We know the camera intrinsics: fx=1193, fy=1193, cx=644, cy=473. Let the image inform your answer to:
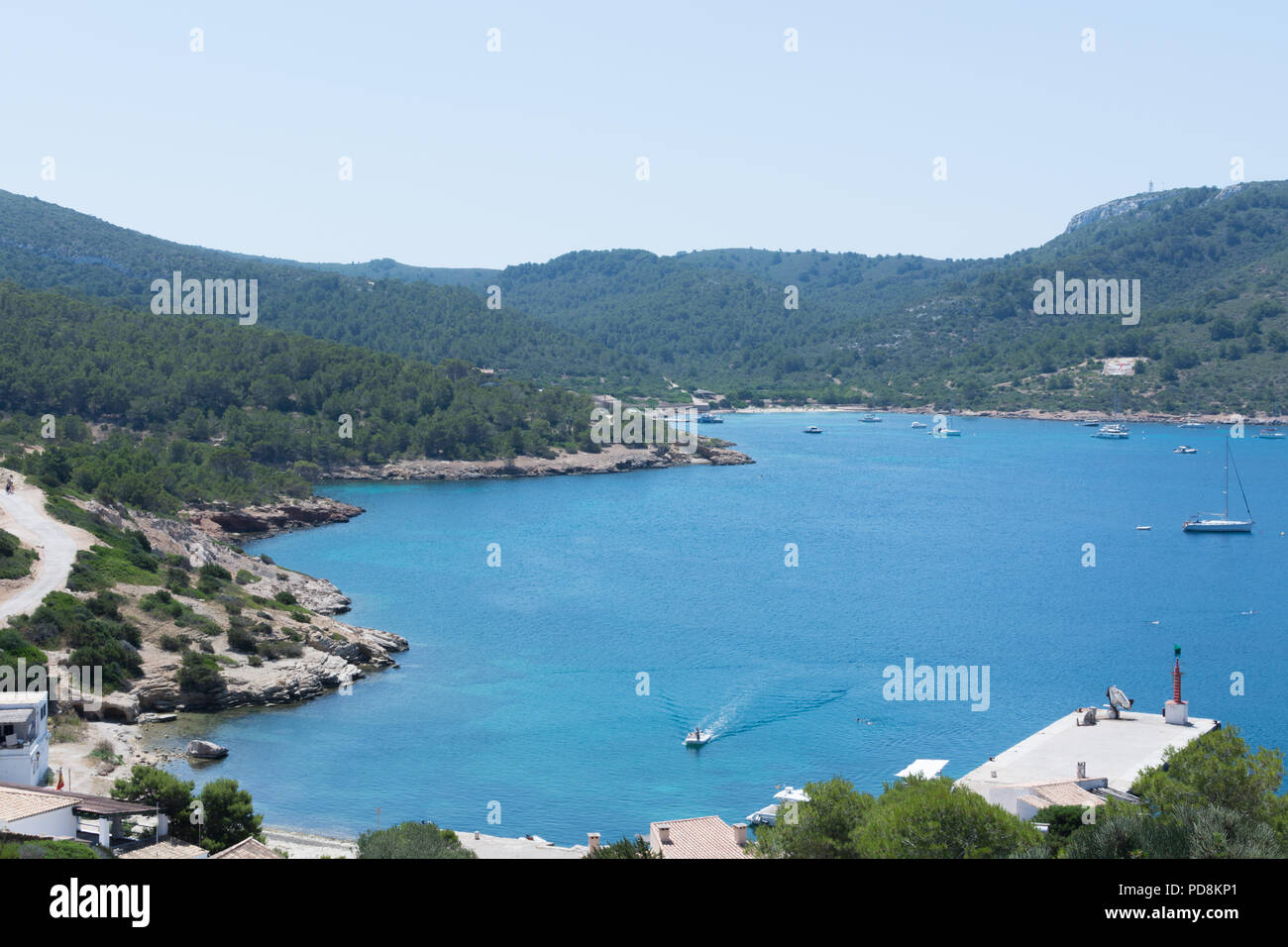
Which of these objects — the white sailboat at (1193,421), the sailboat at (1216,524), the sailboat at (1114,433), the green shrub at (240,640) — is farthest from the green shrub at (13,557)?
the white sailboat at (1193,421)

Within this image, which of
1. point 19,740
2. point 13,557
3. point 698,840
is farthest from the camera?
point 13,557

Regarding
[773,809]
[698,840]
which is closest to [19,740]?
[698,840]

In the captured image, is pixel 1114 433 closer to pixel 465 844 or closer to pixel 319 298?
pixel 319 298

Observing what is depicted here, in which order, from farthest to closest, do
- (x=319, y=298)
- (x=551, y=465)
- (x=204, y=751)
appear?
(x=319, y=298), (x=551, y=465), (x=204, y=751)

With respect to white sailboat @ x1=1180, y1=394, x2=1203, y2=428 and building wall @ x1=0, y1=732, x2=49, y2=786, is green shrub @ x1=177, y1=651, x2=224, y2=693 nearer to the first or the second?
building wall @ x1=0, y1=732, x2=49, y2=786

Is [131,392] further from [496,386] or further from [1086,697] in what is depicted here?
[1086,697]

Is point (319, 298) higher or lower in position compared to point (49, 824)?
higher

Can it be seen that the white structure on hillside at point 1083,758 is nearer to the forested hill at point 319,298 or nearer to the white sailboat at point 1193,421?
the white sailboat at point 1193,421
